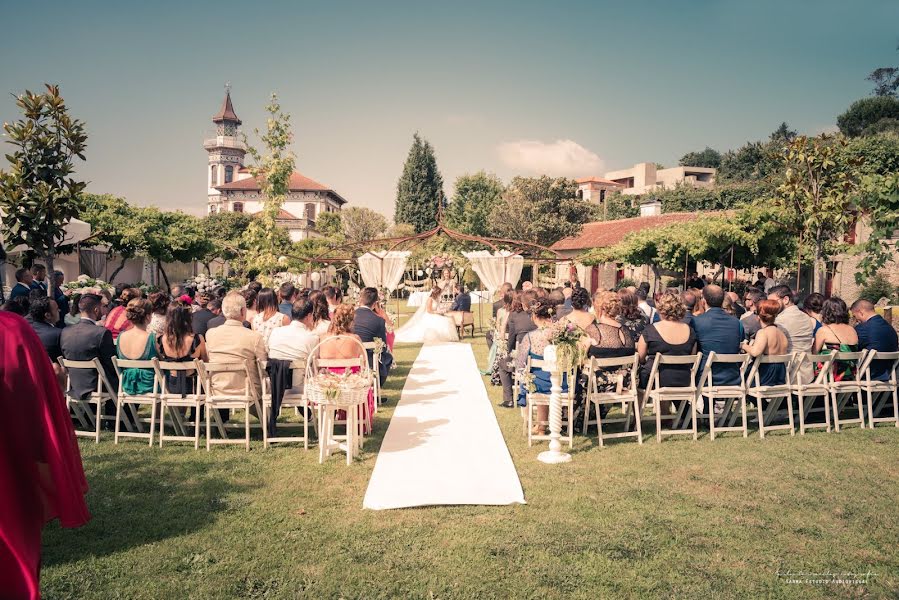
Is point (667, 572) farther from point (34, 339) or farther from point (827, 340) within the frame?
point (827, 340)

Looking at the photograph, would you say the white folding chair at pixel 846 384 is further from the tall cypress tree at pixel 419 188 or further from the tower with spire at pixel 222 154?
the tower with spire at pixel 222 154

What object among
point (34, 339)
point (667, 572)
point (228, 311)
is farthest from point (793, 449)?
point (34, 339)

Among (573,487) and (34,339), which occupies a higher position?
(34,339)

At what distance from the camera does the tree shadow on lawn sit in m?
3.81

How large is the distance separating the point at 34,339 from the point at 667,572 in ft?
11.1

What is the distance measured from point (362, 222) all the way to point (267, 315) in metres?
47.5

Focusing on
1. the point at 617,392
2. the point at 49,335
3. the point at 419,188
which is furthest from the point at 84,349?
the point at 419,188

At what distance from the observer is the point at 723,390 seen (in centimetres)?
625

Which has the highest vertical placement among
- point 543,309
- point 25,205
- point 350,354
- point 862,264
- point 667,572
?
point 25,205

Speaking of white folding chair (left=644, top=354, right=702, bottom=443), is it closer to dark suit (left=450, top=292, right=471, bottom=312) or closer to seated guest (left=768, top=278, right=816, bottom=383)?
seated guest (left=768, top=278, right=816, bottom=383)

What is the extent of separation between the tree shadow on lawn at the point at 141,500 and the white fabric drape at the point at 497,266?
1244cm

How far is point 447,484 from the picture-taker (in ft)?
16.1

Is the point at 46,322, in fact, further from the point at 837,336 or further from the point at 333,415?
the point at 837,336

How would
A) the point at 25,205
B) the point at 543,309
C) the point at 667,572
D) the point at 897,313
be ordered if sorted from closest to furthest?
the point at 667,572 → the point at 543,309 → the point at 25,205 → the point at 897,313
